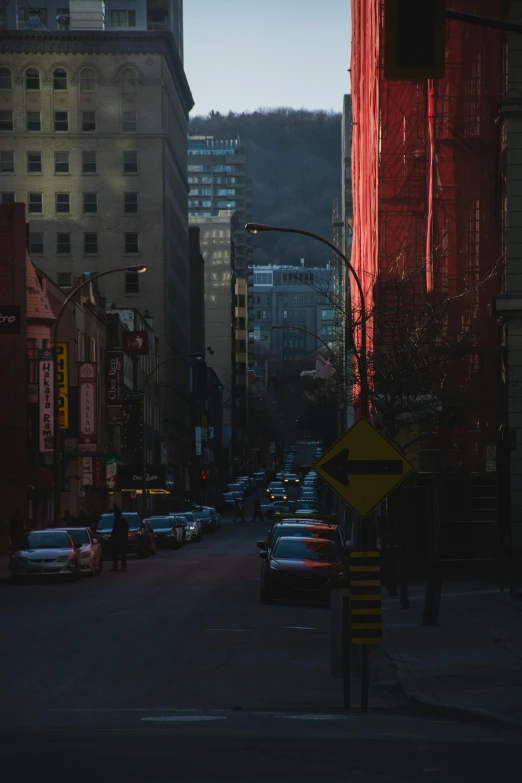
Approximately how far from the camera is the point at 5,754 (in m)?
10.3

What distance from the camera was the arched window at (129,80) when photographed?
114 m

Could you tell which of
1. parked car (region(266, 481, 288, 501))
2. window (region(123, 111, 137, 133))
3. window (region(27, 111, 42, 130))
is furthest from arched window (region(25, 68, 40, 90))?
parked car (region(266, 481, 288, 501))

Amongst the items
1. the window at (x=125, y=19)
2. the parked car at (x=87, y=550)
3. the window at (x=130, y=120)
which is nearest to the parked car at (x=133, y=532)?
the parked car at (x=87, y=550)

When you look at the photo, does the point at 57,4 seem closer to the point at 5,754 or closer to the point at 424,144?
the point at 424,144

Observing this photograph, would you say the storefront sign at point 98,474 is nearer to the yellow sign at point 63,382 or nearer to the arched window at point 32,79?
the yellow sign at point 63,382

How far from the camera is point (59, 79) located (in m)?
114

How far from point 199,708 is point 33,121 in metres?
105

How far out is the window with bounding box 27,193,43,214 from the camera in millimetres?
114188

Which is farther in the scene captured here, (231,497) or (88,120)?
(231,497)

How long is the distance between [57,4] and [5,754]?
389 feet

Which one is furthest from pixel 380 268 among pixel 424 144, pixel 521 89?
pixel 521 89

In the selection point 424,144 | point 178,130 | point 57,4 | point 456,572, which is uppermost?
point 57,4

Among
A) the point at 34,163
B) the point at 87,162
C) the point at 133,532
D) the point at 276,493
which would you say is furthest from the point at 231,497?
the point at 133,532

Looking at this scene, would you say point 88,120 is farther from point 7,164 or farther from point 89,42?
point 7,164
